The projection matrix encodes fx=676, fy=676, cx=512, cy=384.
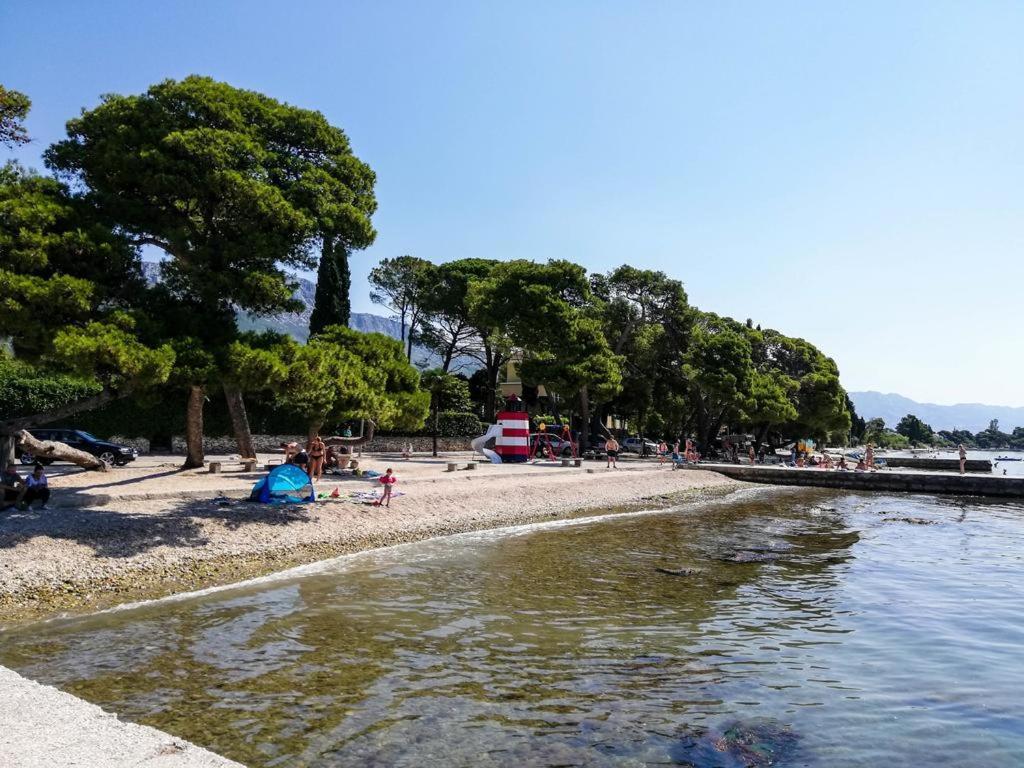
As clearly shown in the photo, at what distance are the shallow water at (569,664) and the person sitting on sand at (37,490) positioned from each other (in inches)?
240

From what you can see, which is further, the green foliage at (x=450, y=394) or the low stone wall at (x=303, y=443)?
the green foliage at (x=450, y=394)

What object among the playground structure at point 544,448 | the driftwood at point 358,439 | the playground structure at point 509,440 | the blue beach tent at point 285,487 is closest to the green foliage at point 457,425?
the playground structure at point 544,448

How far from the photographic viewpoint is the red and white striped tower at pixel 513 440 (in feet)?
130

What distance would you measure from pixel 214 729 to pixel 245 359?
10.1 metres

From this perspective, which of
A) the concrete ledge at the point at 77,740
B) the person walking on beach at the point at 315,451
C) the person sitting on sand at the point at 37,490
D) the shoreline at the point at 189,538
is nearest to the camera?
the concrete ledge at the point at 77,740

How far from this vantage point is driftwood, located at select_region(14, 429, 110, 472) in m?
20.1

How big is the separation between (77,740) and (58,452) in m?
19.3

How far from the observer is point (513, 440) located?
39844 millimetres

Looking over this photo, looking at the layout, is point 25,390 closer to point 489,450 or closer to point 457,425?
point 489,450

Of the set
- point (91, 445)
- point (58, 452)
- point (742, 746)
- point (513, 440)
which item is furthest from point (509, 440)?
point (742, 746)

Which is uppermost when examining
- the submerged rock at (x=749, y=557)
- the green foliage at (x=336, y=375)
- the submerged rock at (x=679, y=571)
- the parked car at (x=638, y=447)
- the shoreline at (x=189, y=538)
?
the green foliage at (x=336, y=375)

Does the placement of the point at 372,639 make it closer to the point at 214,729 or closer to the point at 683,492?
the point at 214,729

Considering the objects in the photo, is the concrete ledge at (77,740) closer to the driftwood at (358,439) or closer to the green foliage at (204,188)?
the green foliage at (204,188)

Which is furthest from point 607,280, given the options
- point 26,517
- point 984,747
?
point 984,747
